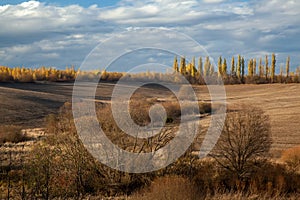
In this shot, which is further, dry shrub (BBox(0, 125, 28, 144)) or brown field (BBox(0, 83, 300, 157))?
brown field (BBox(0, 83, 300, 157))

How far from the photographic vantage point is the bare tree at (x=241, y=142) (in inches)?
1080

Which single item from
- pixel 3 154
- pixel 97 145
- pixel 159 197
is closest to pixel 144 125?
pixel 97 145

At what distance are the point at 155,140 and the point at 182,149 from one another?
1829 mm

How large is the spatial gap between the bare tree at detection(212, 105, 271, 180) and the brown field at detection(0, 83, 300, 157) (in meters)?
8.25

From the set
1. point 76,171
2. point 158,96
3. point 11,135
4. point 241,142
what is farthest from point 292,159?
point 158,96

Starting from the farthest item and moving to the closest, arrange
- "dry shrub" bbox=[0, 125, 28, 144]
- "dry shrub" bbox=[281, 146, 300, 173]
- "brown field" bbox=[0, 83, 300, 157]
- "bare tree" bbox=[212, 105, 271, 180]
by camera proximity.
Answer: "brown field" bbox=[0, 83, 300, 157] → "dry shrub" bbox=[0, 125, 28, 144] → "dry shrub" bbox=[281, 146, 300, 173] → "bare tree" bbox=[212, 105, 271, 180]

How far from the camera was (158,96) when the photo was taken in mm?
74312

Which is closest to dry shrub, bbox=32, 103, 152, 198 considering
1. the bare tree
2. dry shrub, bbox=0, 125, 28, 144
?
the bare tree

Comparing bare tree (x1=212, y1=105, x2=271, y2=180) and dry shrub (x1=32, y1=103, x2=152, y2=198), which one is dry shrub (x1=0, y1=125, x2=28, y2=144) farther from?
bare tree (x1=212, y1=105, x2=271, y2=180)

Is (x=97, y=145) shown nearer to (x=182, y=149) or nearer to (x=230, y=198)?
(x=182, y=149)

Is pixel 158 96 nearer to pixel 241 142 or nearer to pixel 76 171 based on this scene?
pixel 241 142

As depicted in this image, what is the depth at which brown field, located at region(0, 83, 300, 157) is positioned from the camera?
164 feet

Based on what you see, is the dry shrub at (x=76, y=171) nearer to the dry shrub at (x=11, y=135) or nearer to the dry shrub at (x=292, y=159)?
the dry shrub at (x=292, y=159)

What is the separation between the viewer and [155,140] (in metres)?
25.2
